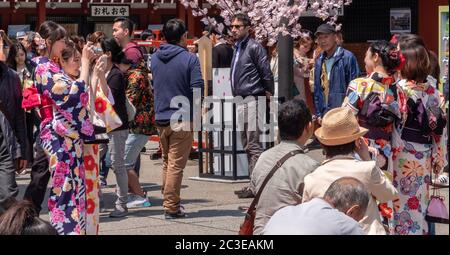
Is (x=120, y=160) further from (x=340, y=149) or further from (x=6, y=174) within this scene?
(x=340, y=149)

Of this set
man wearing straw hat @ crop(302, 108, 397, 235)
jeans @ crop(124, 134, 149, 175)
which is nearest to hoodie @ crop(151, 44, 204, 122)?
jeans @ crop(124, 134, 149, 175)

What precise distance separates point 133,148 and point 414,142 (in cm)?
342

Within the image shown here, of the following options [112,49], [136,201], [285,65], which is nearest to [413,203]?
[285,65]

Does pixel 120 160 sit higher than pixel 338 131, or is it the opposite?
pixel 338 131

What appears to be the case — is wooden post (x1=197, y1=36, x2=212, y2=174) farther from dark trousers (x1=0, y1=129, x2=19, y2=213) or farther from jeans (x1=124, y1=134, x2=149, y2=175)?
dark trousers (x1=0, y1=129, x2=19, y2=213)

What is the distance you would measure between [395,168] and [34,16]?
2015cm

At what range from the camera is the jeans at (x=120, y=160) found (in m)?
9.53

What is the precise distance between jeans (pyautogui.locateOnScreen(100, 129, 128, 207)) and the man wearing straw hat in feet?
12.1

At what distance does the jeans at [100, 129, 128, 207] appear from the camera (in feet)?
31.3

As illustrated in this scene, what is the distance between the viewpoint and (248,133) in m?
10.7

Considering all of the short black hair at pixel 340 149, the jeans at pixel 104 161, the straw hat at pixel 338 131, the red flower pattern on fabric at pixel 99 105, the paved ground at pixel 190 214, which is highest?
the red flower pattern on fabric at pixel 99 105

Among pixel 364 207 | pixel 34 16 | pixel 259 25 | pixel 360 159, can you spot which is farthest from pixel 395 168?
pixel 34 16

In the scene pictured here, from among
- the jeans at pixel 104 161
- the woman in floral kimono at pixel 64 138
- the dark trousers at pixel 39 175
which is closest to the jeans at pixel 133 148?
the jeans at pixel 104 161

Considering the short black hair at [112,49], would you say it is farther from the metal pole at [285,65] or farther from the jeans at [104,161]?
the metal pole at [285,65]
